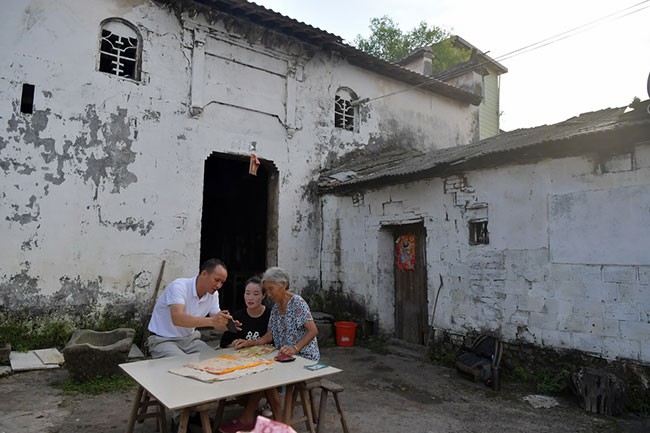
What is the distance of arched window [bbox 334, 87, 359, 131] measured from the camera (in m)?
10.7

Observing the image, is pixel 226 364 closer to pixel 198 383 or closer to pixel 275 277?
pixel 198 383

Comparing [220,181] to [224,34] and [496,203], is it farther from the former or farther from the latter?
[496,203]

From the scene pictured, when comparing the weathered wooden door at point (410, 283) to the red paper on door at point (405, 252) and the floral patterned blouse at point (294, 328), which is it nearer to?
the red paper on door at point (405, 252)

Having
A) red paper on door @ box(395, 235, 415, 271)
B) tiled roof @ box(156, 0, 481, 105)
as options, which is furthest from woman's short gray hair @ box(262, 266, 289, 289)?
tiled roof @ box(156, 0, 481, 105)

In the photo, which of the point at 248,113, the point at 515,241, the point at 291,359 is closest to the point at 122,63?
the point at 248,113

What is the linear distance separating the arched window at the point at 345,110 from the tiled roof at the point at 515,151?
2.64 feet

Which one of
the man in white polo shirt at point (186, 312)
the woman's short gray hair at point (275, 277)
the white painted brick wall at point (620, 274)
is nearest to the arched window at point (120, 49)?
the man in white polo shirt at point (186, 312)

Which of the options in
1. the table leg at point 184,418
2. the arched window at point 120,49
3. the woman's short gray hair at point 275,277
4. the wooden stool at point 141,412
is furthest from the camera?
the arched window at point 120,49

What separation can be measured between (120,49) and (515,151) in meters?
7.14

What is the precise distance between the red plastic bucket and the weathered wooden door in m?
0.92

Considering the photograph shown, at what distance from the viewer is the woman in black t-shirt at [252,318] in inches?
170

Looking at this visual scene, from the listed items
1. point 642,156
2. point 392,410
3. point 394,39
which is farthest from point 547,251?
point 394,39

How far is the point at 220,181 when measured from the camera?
1236 cm

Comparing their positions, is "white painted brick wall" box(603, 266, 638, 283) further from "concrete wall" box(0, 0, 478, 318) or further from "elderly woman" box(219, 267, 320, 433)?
"concrete wall" box(0, 0, 478, 318)
